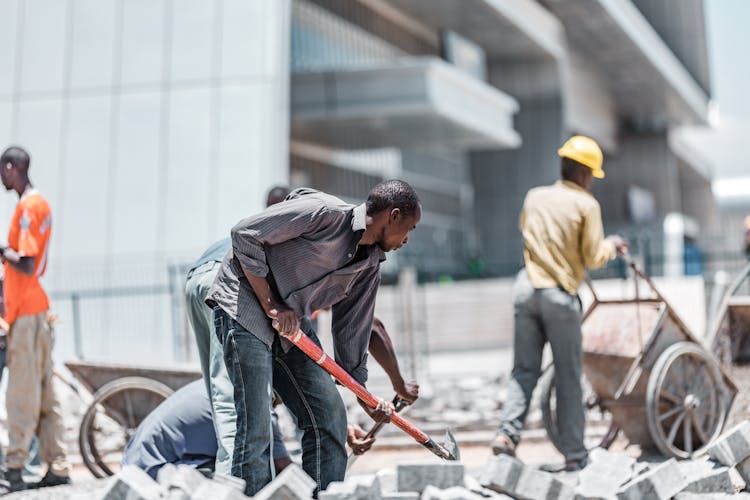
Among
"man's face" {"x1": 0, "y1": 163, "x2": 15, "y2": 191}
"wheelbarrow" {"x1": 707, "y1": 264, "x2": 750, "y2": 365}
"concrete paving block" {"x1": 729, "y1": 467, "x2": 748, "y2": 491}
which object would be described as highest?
"man's face" {"x1": 0, "y1": 163, "x2": 15, "y2": 191}

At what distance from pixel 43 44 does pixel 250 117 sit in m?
4.24

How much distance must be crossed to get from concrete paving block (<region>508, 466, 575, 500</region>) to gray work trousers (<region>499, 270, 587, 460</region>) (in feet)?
7.87

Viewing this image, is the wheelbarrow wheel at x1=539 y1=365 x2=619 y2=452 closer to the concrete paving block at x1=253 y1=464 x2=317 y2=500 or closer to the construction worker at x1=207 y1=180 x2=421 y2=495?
the construction worker at x1=207 y1=180 x2=421 y2=495

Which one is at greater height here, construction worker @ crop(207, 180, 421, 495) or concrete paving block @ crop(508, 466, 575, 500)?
construction worker @ crop(207, 180, 421, 495)

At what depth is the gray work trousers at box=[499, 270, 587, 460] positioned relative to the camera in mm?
6703

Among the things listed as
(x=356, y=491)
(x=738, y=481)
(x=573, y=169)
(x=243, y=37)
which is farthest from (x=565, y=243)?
(x=243, y=37)

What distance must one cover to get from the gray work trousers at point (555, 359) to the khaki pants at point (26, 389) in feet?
9.10

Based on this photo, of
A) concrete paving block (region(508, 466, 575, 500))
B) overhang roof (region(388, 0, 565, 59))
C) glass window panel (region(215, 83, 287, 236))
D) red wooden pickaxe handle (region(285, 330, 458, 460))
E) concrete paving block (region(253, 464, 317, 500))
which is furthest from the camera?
overhang roof (region(388, 0, 565, 59))

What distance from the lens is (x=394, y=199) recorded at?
4.42 meters

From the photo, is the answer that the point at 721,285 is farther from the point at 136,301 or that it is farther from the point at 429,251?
the point at 429,251

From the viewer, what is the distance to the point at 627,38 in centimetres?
3344

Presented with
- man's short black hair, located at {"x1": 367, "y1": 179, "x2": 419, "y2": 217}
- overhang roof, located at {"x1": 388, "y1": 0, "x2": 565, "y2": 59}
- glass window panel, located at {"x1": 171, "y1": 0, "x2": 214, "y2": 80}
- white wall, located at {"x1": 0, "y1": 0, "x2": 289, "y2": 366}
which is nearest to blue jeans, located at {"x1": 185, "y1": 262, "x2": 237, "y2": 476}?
man's short black hair, located at {"x1": 367, "y1": 179, "x2": 419, "y2": 217}

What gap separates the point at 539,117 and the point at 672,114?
1412 cm

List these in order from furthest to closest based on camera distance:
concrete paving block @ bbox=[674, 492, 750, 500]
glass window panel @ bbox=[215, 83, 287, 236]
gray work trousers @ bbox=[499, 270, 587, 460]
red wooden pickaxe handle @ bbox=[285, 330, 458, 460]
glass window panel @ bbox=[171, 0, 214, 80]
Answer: glass window panel @ bbox=[171, 0, 214, 80]
glass window panel @ bbox=[215, 83, 287, 236]
gray work trousers @ bbox=[499, 270, 587, 460]
red wooden pickaxe handle @ bbox=[285, 330, 458, 460]
concrete paving block @ bbox=[674, 492, 750, 500]
